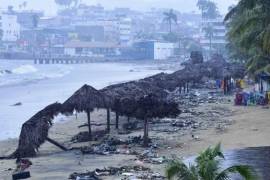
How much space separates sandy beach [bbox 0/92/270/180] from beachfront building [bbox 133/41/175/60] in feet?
432

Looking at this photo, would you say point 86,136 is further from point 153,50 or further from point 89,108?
point 153,50

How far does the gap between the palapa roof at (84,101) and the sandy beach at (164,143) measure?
1.56 m

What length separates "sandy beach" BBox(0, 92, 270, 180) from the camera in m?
19.7

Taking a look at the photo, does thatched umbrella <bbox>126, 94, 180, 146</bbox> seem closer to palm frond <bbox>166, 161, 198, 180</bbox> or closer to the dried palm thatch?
the dried palm thatch

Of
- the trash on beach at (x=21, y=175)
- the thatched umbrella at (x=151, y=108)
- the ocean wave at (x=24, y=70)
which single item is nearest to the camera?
the trash on beach at (x=21, y=175)

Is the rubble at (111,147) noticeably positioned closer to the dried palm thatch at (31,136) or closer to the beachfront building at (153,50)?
the dried palm thatch at (31,136)

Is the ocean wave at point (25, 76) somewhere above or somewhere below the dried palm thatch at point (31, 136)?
below

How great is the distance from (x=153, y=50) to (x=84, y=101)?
141345mm

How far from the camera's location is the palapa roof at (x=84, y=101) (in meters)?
25.2

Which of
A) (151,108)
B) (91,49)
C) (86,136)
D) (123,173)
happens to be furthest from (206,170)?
(91,49)

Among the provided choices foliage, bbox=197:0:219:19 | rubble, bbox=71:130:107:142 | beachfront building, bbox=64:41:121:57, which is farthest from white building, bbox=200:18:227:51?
rubble, bbox=71:130:107:142

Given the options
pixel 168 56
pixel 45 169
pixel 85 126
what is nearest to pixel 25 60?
pixel 168 56

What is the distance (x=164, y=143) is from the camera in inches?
953

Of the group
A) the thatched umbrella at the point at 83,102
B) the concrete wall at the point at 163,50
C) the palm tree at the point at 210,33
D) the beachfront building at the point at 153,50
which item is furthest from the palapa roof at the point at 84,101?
the concrete wall at the point at 163,50
